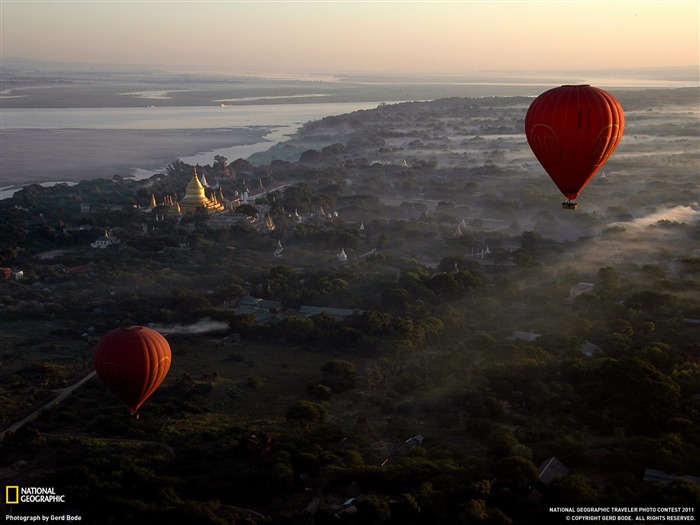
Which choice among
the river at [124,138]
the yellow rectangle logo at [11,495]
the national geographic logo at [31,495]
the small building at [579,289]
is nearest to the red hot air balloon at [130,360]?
the national geographic logo at [31,495]

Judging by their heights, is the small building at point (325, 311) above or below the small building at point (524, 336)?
below

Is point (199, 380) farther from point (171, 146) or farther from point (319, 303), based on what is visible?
point (171, 146)

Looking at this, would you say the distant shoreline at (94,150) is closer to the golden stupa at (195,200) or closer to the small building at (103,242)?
the golden stupa at (195,200)

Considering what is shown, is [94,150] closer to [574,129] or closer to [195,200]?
[195,200]

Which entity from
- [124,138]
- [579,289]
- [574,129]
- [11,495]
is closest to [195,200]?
[579,289]

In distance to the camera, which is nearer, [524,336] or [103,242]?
[524,336]

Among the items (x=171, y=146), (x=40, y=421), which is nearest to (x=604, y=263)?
(x=40, y=421)
